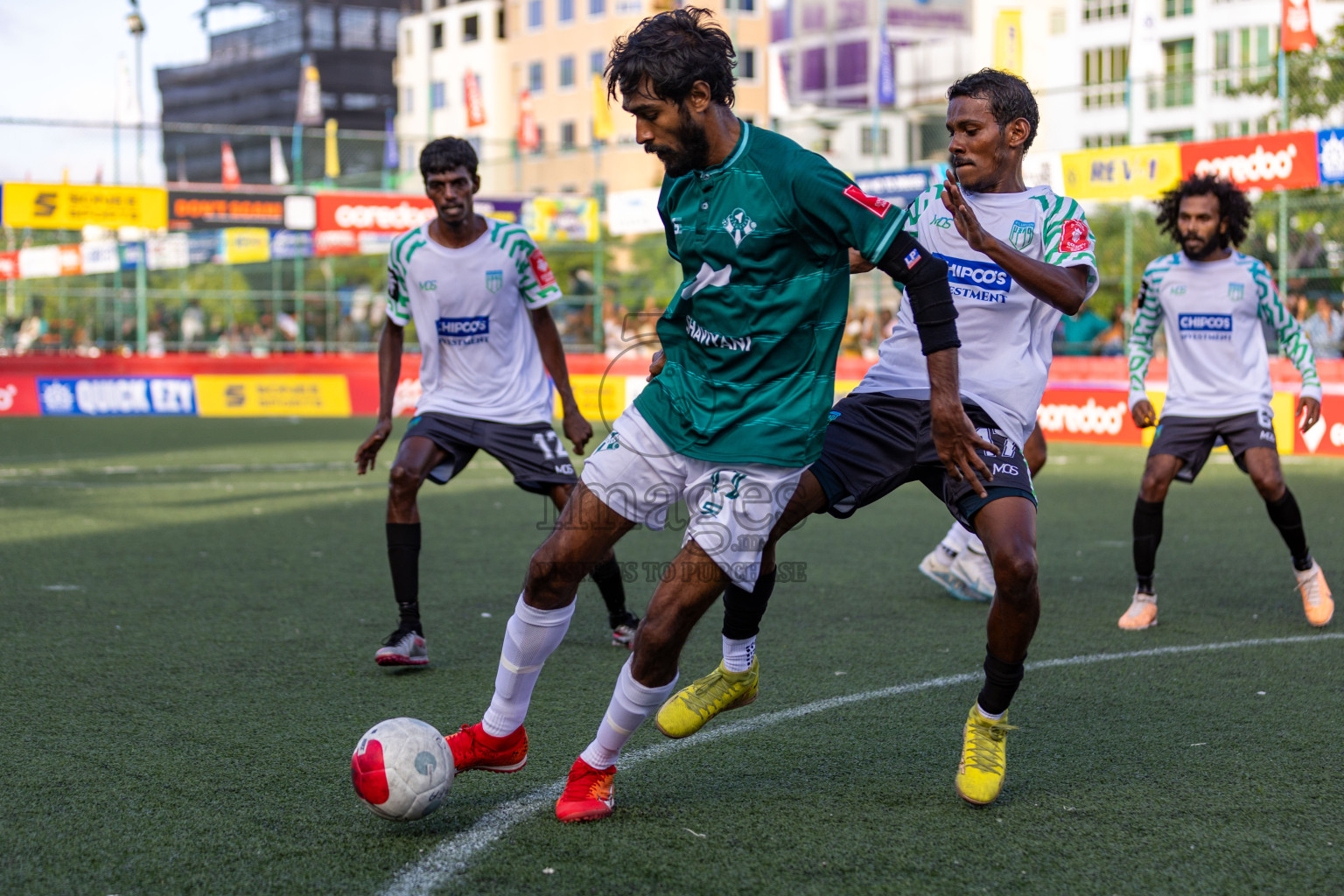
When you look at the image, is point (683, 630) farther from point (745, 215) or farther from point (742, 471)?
point (745, 215)

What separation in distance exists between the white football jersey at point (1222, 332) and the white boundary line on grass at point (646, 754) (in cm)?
116

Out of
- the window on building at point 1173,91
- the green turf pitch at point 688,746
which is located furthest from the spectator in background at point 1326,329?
the green turf pitch at point 688,746

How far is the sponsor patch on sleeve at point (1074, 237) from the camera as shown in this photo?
13.0 feet

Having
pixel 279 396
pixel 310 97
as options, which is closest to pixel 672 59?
pixel 279 396

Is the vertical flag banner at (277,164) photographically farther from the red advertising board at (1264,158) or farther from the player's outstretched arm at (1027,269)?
the player's outstretched arm at (1027,269)

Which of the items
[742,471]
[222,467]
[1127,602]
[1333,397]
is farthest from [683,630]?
[1333,397]

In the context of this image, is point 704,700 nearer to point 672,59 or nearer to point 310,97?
point 672,59

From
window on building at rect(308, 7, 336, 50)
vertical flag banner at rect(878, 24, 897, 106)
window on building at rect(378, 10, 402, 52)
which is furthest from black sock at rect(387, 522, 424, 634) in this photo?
window on building at rect(308, 7, 336, 50)

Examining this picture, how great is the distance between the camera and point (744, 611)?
3.99 metres

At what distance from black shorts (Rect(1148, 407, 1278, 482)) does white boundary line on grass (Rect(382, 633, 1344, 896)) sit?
2.99 ft

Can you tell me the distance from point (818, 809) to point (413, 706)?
1.72 m

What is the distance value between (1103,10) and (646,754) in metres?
57.2

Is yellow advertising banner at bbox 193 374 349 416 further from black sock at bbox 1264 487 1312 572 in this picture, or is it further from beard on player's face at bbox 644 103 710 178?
beard on player's face at bbox 644 103 710 178

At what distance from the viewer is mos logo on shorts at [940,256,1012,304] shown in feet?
13.7
